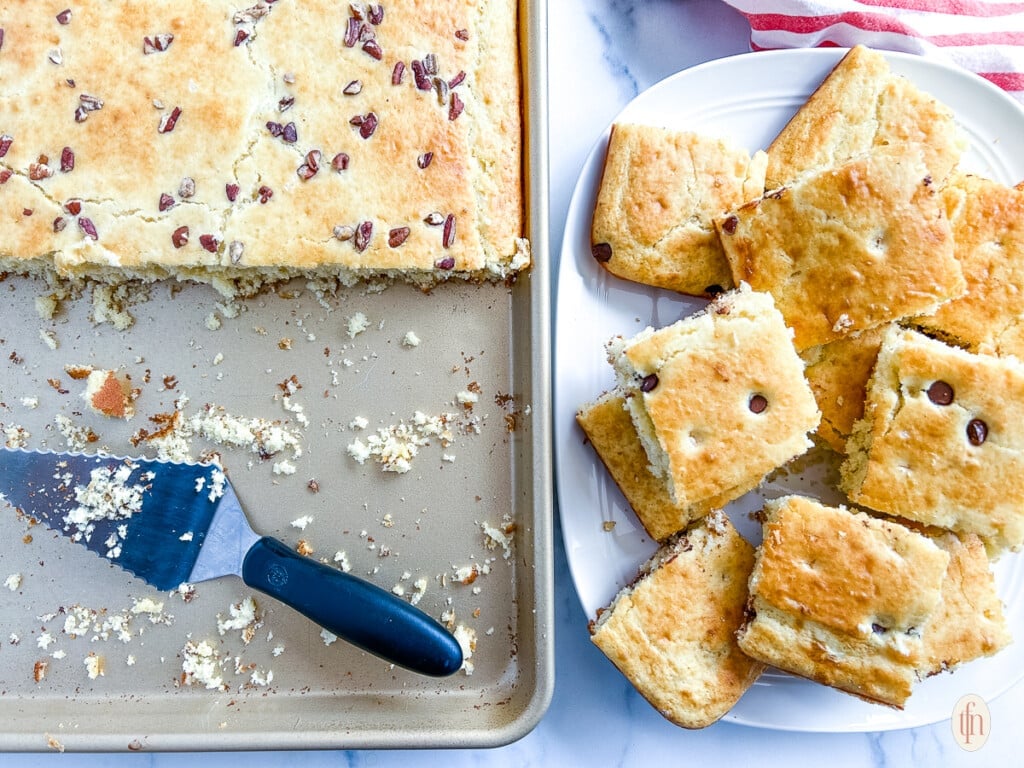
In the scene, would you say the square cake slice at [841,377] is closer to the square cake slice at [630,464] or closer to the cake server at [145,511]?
the square cake slice at [630,464]

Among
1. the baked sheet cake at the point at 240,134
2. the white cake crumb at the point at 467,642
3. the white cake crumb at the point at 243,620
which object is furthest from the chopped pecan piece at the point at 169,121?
the white cake crumb at the point at 467,642

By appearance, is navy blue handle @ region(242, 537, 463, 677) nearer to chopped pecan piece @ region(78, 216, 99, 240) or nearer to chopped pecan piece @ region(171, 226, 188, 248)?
chopped pecan piece @ region(171, 226, 188, 248)

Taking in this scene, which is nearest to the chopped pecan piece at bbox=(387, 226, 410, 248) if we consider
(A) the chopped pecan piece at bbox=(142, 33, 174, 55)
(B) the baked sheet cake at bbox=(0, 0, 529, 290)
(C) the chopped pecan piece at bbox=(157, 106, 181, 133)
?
(B) the baked sheet cake at bbox=(0, 0, 529, 290)

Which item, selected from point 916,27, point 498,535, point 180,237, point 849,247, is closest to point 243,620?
point 498,535

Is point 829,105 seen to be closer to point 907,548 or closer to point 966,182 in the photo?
point 966,182

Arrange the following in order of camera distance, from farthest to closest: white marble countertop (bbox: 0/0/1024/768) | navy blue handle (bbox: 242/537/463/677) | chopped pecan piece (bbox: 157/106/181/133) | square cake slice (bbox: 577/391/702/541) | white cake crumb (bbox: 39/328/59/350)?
white marble countertop (bbox: 0/0/1024/768) < white cake crumb (bbox: 39/328/59/350) < square cake slice (bbox: 577/391/702/541) < chopped pecan piece (bbox: 157/106/181/133) < navy blue handle (bbox: 242/537/463/677)

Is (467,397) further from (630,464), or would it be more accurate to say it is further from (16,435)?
(16,435)
